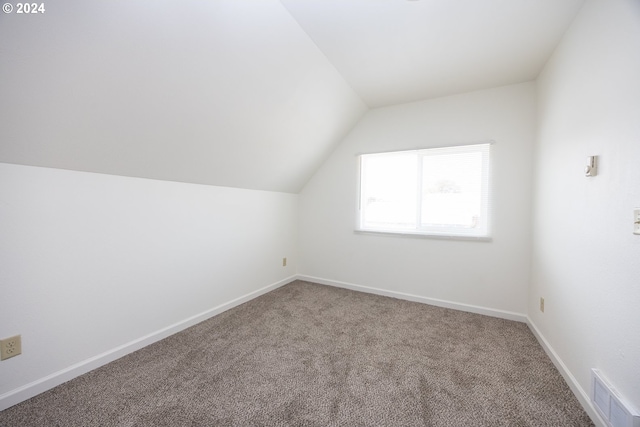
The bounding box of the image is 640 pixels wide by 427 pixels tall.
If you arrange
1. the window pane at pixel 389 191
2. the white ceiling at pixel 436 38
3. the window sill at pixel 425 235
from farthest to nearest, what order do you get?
1. the window pane at pixel 389 191
2. the window sill at pixel 425 235
3. the white ceiling at pixel 436 38

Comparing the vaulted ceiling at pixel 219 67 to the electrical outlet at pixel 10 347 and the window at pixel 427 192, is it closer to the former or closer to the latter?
the window at pixel 427 192

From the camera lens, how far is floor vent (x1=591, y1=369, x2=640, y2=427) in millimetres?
1102

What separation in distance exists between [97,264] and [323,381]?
177 centimetres

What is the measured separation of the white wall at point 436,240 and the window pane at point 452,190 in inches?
6.9

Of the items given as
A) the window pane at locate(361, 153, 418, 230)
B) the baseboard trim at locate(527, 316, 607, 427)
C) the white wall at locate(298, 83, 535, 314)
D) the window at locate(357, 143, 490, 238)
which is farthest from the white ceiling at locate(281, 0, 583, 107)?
the baseboard trim at locate(527, 316, 607, 427)

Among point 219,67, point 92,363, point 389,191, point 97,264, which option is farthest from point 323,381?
point 389,191

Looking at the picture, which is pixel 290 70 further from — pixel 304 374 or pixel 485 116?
pixel 304 374

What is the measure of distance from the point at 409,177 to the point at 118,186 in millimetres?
2959

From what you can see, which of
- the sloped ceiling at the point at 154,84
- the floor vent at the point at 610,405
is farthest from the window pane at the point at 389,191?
the floor vent at the point at 610,405

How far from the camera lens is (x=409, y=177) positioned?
3.16m

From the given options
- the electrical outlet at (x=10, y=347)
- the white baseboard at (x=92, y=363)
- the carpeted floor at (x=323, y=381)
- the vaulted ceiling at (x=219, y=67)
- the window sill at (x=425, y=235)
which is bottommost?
the carpeted floor at (x=323, y=381)

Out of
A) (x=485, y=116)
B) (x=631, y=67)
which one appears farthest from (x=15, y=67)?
(x=485, y=116)

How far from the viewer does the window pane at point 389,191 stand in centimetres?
316

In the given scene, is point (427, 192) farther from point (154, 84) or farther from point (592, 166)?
point (154, 84)
